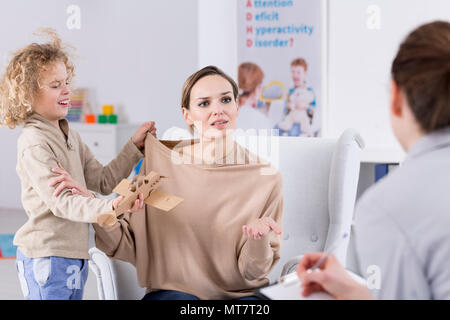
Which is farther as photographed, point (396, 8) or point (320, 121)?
point (320, 121)

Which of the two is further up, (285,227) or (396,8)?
(396,8)

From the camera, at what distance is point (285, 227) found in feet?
5.87

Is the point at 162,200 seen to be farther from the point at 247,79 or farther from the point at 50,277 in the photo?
the point at 247,79

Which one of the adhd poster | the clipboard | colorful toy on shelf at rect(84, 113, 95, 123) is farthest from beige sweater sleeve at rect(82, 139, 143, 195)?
colorful toy on shelf at rect(84, 113, 95, 123)

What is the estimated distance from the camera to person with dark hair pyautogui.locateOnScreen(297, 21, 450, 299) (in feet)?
2.67

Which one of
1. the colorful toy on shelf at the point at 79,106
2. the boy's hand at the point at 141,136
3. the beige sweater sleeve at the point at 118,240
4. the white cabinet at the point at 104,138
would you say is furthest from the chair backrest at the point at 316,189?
the colorful toy on shelf at the point at 79,106

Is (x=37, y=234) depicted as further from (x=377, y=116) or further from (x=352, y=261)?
(x=377, y=116)

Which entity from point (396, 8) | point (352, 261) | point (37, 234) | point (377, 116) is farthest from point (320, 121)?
point (37, 234)

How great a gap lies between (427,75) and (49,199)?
2.84 ft

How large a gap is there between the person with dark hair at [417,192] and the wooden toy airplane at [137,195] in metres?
0.48

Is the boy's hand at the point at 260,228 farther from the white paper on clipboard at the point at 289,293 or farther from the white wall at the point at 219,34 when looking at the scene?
the white wall at the point at 219,34

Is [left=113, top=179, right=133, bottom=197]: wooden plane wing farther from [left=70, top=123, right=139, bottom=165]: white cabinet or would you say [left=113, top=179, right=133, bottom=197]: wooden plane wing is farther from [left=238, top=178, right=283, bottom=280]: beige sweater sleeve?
[left=70, top=123, right=139, bottom=165]: white cabinet

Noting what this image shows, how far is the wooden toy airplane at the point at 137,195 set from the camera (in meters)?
1.16

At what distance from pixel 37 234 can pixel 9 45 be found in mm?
3594
